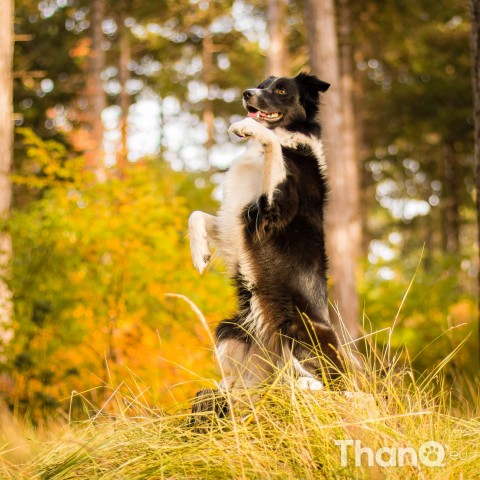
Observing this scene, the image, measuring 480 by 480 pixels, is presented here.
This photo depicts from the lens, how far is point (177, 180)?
8547 mm

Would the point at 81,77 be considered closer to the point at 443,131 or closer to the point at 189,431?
the point at 443,131

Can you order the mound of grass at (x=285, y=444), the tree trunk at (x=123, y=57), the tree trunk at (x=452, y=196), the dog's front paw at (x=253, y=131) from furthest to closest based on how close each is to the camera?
the tree trunk at (x=452, y=196)
the tree trunk at (x=123, y=57)
the dog's front paw at (x=253, y=131)
the mound of grass at (x=285, y=444)

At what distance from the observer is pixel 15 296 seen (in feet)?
21.8

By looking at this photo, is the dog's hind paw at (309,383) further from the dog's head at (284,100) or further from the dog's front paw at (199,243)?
the dog's head at (284,100)

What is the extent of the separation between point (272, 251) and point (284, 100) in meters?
0.97

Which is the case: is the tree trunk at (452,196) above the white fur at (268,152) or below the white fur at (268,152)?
below

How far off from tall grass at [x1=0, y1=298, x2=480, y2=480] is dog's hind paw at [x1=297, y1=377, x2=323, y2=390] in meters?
0.09

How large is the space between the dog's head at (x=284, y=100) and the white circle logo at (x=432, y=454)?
1.93 m

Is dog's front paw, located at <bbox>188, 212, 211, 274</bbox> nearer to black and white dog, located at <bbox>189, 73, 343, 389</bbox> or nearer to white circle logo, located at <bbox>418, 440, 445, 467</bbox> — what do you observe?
black and white dog, located at <bbox>189, 73, 343, 389</bbox>

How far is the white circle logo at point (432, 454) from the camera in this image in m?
2.52

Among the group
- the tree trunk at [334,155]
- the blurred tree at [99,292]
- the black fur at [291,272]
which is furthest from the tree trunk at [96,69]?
the black fur at [291,272]

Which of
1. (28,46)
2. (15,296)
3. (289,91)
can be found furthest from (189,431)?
(28,46)

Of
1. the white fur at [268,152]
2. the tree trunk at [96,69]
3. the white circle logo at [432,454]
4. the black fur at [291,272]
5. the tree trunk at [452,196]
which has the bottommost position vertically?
the tree trunk at [452,196]

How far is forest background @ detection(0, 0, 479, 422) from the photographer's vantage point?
6.81m
